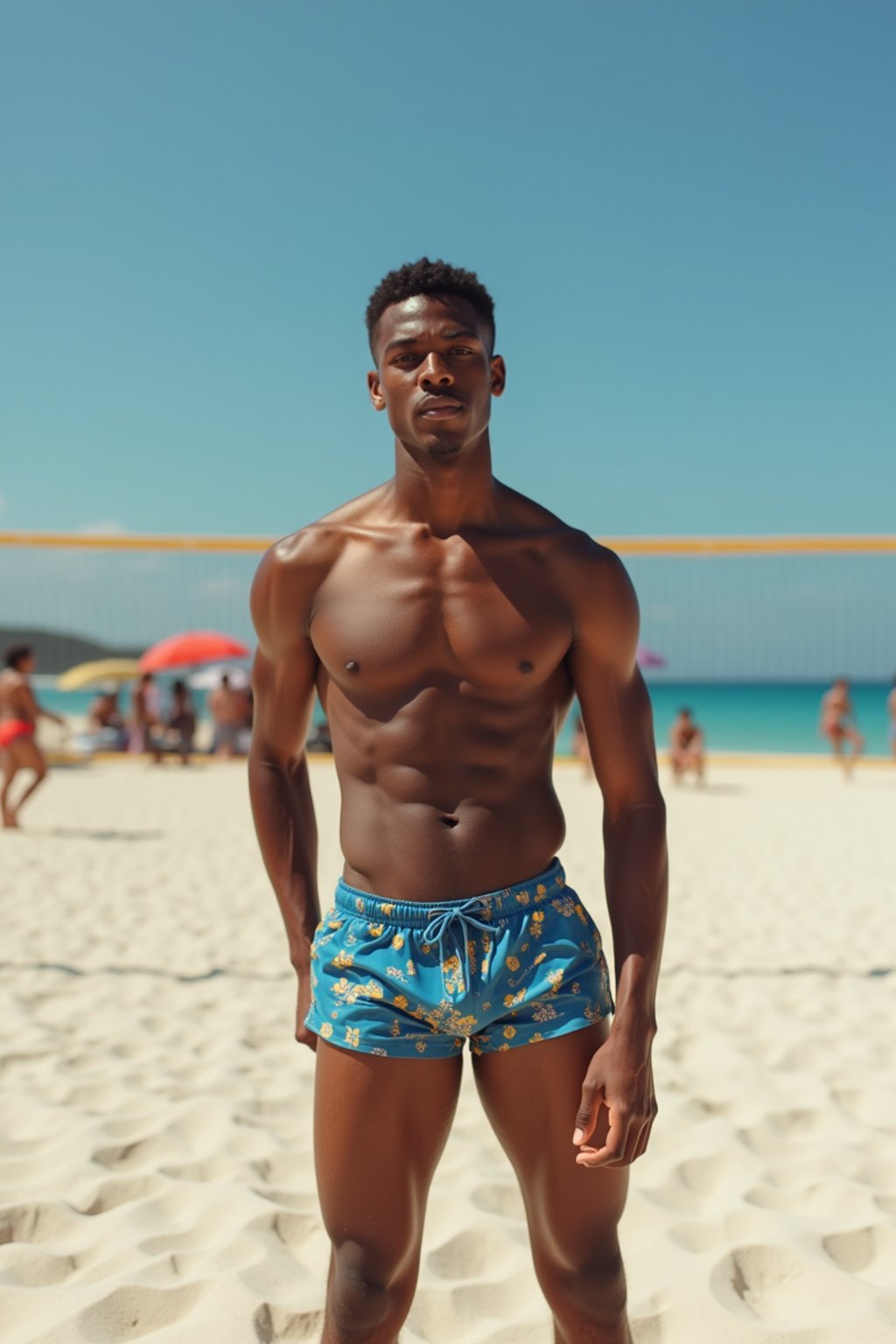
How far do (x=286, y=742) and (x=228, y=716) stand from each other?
1490cm

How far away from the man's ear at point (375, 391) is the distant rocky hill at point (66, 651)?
132 ft

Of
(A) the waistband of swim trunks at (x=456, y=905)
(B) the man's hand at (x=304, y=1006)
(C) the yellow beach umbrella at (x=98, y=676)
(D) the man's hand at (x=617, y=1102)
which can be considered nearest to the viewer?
(D) the man's hand at (x=617, y=1102)

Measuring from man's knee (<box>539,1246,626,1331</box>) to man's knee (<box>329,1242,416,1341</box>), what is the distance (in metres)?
0.22

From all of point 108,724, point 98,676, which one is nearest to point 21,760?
point 108,724

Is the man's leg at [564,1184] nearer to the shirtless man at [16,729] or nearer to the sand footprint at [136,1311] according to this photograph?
the sand footprint at [136,1311]

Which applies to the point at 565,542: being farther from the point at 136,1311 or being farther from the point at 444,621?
the point at 136,1311

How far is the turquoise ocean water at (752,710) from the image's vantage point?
116 ft

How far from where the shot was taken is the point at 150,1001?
4.38 metres

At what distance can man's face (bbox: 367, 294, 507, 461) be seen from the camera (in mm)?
A: 1610

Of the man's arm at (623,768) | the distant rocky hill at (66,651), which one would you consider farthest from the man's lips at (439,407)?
the distant rocky hill at (66,651)

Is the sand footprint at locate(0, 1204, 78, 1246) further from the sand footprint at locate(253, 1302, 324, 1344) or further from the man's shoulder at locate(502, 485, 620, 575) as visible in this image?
the man's shoulder at locate(502, 485, 620, 575)

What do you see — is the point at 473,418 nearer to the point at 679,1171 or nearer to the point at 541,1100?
the point at 541,1100

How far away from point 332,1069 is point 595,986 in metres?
0.38

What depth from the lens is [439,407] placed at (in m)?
1.61
